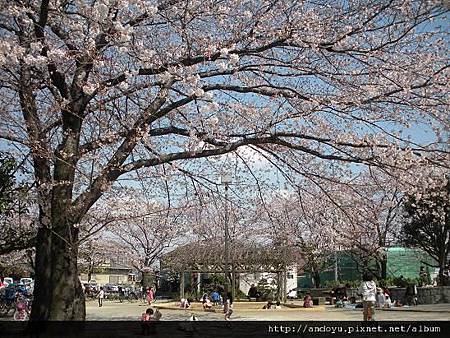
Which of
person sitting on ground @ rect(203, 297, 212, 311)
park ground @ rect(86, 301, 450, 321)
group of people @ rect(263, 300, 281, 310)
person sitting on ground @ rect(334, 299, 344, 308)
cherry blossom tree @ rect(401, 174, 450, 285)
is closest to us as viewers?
park ground @ rect(86, 301, 450, 321)

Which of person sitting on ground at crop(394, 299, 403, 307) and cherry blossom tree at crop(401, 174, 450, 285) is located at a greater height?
cherry blossom tree at crop(401, 174, 450, 285)

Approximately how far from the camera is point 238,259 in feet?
74.7

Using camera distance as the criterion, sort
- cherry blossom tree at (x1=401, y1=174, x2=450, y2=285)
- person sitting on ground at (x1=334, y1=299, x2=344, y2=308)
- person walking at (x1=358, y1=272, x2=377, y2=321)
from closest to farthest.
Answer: person walking at (x1=358, y1=272, x2=377, y2=321)
cherry blossom tree at (x1=401, y1=174, x2=450, y2=285)
person sitting on ground at (x1=334, y1=299, x2=344, y2=308)

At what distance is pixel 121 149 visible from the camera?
764 centimetres

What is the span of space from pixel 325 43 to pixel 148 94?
8.99ft

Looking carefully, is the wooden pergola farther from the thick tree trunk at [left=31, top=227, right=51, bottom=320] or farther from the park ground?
the thick tree trunk at [left=31, top=227, right=51, bottom=320]

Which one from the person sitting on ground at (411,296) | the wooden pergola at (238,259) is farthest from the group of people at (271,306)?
the person sitting on ground at (411,296)

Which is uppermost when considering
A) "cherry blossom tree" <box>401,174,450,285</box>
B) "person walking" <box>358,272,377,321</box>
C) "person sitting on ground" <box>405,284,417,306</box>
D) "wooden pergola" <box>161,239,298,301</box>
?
"cherry blossom tree" <box>401,174,450,285</box>

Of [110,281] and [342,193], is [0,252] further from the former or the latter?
[110,281]

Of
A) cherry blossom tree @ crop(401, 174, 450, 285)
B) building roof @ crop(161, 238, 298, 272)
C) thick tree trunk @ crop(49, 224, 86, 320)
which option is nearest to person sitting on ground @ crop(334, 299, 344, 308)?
building roof @ crop(161, 238, 298, 272)

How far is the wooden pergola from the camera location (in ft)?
73.5

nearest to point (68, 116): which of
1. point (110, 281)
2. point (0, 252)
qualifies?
point (0, 252)

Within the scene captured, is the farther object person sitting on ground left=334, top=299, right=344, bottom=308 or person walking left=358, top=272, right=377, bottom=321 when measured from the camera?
person sitting on ground left=334, top=299, right=344, bottom=308

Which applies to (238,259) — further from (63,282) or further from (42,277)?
(63,282)
